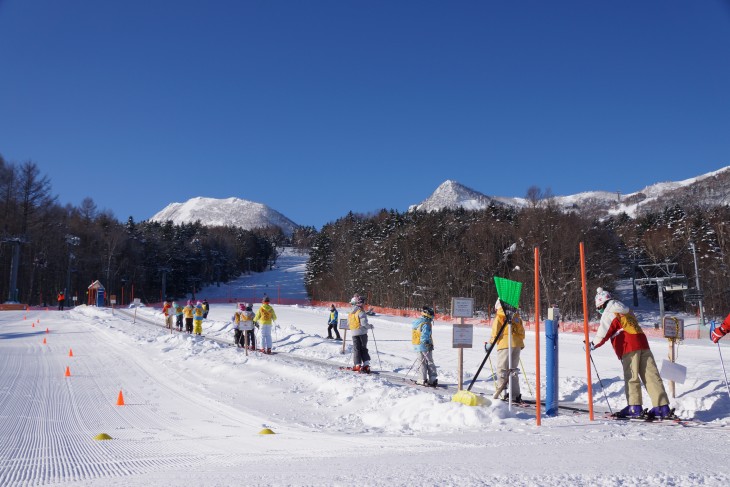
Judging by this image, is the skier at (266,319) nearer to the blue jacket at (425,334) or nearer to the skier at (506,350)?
the blue jacket at (425,334)

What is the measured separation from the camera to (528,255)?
54062mm

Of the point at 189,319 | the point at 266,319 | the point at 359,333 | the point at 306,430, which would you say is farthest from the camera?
the point at 189,319

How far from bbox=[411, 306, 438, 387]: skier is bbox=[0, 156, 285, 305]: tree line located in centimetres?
5403

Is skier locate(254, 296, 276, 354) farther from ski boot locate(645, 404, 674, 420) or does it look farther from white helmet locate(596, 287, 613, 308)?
ski boot locate(645, 404, 674, 420)

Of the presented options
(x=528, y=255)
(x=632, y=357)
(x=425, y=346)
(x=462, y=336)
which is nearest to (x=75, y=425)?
(x=462, y=336)

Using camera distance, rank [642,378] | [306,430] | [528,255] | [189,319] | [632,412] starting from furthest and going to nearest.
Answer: [528,255], [189,319], [306,430], [642,378], [632,412]

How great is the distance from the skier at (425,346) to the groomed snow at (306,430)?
634 mm

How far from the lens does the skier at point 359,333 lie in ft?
49.3

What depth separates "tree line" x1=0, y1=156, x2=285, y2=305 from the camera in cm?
6456

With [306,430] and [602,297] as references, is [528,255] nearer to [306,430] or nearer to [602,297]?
[602,297]

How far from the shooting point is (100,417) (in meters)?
9.80

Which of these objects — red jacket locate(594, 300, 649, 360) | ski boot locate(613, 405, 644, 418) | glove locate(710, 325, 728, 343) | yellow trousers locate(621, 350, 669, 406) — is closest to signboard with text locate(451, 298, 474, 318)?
red jacket locate(594, 300, 649, 360)

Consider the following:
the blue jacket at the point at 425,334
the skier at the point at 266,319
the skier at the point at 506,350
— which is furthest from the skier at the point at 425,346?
the skier at the point at 266,319

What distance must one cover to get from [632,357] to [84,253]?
89104mm
